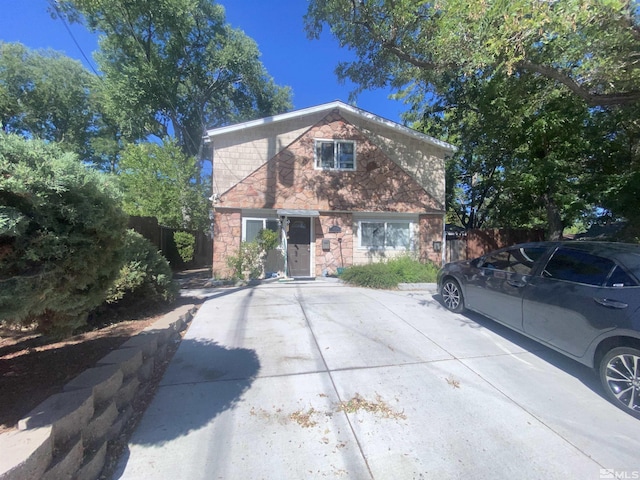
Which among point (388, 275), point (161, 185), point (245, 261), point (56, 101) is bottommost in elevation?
point (388, 275)

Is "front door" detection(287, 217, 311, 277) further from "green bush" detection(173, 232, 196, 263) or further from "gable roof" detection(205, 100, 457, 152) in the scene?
"green bush" detection(173, 232, 196, 263)

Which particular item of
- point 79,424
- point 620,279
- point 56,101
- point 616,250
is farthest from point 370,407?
point 56,101

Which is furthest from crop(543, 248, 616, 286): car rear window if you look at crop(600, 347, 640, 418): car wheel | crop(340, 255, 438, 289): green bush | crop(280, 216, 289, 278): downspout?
crop(280, 216, 289, 278): downspout

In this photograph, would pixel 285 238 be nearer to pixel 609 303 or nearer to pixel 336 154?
pixel 336 154

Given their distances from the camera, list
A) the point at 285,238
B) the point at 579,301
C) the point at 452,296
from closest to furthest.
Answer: the point at 579,301 → the point at 452,296 → the point at 285,238

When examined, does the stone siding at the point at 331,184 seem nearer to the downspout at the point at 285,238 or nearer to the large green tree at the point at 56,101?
the downspout at the point at 285,238

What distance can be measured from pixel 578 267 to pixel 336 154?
8.47 meters

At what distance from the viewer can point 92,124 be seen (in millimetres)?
24203

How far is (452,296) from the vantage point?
593 cm

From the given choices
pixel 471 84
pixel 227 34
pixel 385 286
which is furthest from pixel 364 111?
pixel 227 34

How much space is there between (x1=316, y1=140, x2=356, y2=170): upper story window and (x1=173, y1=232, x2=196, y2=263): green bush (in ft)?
21.0

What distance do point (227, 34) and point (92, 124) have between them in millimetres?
13856

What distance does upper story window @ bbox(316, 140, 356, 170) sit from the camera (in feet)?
35.7

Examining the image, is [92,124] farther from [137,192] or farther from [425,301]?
[425,301]
